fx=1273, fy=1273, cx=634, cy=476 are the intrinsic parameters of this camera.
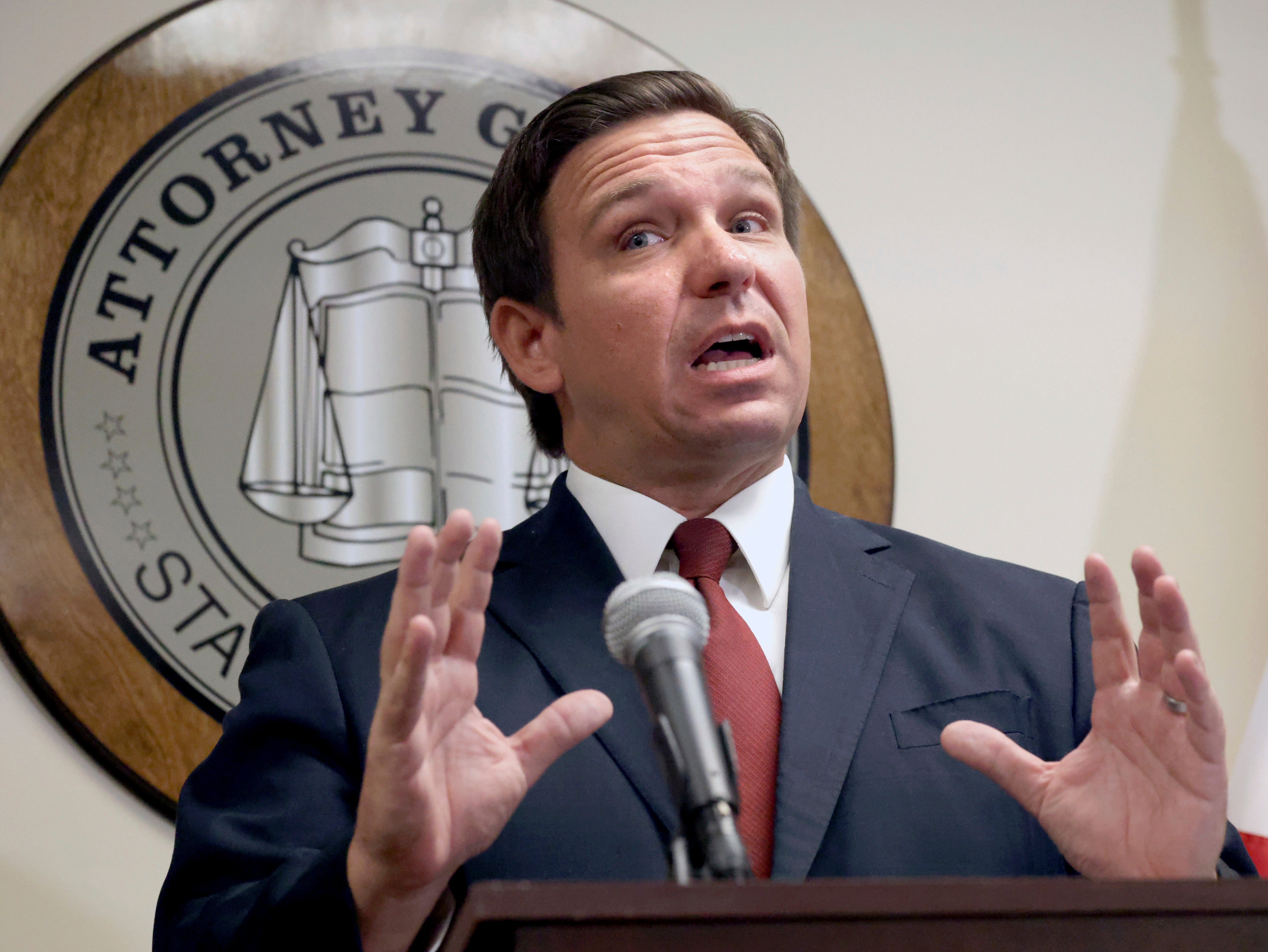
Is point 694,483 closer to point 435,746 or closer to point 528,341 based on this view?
point 528,341

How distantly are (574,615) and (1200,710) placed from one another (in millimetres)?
701

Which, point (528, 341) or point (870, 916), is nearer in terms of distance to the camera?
point (870, 916)

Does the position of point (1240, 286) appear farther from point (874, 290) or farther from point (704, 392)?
point (704, 392)

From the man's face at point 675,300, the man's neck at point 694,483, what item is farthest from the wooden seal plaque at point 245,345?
the man's neck at point 694,483

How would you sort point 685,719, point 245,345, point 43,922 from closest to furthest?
point 685,719 → point 43,922 → point 245,345

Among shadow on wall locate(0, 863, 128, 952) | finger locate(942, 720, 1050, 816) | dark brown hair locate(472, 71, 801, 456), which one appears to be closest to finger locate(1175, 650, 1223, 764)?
finger locate(942, 720, 1050, 816)

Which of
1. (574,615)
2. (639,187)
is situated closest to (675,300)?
(639,187)

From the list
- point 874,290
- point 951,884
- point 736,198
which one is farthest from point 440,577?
point 874,290

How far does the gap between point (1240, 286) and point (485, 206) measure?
5.53 ft

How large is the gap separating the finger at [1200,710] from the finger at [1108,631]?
0.21ft

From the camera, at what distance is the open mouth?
5.27 ft

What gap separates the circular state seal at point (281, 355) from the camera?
214 cm

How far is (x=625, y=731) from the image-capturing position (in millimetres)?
1392

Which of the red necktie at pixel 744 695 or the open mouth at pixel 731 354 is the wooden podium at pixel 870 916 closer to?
the red necktie at pixel 744 695
